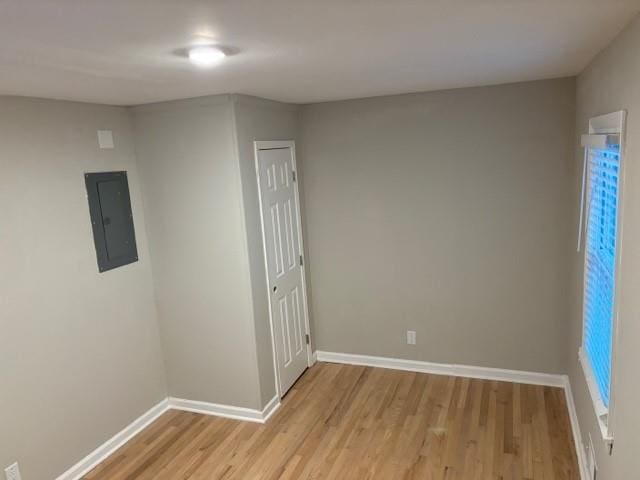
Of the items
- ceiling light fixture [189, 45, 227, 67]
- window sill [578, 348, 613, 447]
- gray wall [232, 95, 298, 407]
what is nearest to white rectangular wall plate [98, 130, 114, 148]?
gray wall [232, 95, 298, 407]

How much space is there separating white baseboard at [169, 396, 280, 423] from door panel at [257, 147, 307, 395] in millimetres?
218


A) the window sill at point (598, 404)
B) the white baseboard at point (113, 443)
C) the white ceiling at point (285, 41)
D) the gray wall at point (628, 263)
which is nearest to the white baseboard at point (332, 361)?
the white baseboard at point (113, 443)

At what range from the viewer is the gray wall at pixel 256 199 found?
3.20 meters

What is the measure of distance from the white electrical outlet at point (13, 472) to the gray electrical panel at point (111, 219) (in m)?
1.20

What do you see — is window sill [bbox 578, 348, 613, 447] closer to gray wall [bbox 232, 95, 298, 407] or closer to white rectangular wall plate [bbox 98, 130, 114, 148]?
gray wall [bbox 232, 95, 298, 407]

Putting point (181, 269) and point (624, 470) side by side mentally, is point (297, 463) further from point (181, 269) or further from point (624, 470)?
point (624, 470)

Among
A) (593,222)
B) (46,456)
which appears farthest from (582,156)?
(46,456)

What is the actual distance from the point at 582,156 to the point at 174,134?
8.61ft

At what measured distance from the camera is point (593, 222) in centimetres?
250

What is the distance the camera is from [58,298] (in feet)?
9.38

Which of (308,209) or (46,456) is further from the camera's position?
(308,209)

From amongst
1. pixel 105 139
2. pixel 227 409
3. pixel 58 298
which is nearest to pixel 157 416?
pixel 227 409

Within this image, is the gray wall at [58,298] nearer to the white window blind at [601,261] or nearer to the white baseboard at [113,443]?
the white baseboard at [113,443]

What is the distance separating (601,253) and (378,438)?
72.8 inches
